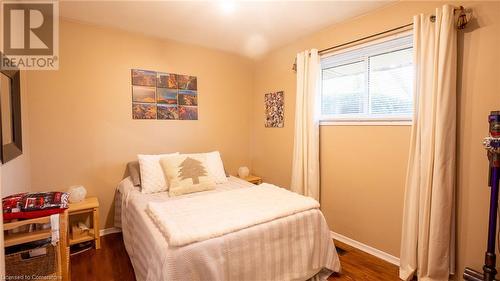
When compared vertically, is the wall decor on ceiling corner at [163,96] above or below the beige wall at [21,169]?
above


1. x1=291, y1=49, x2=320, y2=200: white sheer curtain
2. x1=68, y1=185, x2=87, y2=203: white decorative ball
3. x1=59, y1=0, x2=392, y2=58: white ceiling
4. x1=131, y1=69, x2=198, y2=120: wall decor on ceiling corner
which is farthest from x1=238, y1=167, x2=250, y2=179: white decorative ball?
x1=68, y1=185, x2=87, y2=203: white decorative ball

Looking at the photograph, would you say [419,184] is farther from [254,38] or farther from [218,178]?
[254,38]

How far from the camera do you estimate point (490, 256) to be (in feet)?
5.12

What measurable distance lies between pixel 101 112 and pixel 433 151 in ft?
10.6

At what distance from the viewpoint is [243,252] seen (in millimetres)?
1580

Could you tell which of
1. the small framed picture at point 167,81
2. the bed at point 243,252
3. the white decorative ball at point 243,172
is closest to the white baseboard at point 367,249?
the bed at point 243,252

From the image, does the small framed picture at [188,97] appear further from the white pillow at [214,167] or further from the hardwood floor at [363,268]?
the hardwood floor at [363,268]

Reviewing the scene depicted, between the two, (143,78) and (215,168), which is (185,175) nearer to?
(215,168)

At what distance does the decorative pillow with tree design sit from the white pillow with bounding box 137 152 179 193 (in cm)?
7

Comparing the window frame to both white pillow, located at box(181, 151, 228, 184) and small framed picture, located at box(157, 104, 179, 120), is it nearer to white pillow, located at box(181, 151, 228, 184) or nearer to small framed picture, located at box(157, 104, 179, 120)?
white pillow, located at box(181, 151, 228, 184)

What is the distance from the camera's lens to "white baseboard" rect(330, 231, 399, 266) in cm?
223

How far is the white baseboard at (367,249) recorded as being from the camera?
223 cm

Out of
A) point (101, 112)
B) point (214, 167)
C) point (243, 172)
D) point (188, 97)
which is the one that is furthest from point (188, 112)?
point (243, 172)

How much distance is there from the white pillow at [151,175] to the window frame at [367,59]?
1.91 m
